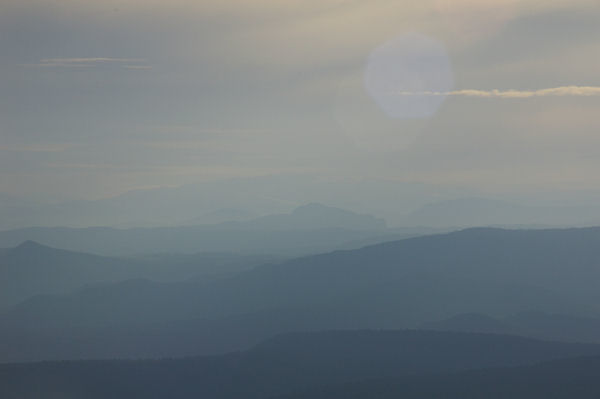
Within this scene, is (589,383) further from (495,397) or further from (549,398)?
(495,397)

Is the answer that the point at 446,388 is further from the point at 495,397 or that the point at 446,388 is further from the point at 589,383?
the point at 589,383

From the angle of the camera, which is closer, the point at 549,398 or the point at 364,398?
the point at 549,398

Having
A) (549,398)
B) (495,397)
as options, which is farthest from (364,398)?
(549,398)

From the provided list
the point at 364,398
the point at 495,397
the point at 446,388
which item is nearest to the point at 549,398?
the point at 495,397

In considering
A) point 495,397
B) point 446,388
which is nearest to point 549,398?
point 495,397

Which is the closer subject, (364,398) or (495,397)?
(495,397)

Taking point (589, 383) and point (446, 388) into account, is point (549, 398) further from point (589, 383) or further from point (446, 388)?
point (446, 388)

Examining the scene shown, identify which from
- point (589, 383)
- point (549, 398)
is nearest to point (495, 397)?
point (549, 398)

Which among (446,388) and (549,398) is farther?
(446,388)
